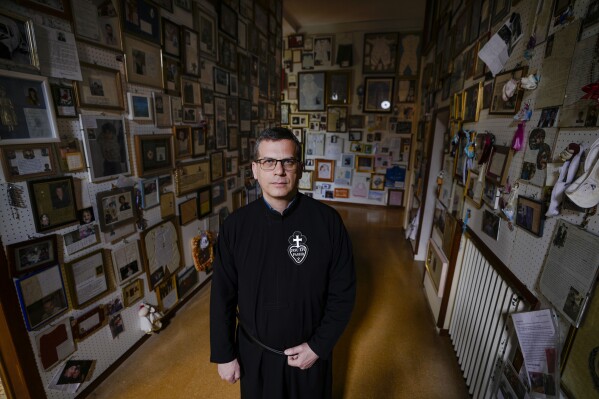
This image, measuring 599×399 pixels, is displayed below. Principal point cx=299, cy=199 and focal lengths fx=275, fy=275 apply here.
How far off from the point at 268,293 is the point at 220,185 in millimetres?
2062

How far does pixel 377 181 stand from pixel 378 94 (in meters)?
1.82

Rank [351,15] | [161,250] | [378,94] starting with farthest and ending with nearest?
[378,94], [351,15], [161,250]

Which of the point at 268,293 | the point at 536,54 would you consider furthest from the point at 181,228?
the point at 536,54

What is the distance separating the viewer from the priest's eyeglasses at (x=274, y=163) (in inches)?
42.2

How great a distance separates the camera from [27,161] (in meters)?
1.27

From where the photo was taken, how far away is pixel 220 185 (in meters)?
2.99

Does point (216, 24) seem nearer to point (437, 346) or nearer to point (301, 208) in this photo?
point (301, 208)

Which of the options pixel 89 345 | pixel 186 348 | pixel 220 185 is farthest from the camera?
pixel 220 185

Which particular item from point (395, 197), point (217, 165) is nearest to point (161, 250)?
point (217, 165)

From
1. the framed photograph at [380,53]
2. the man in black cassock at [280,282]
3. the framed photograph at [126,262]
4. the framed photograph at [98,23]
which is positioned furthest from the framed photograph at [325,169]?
the man in black cassock at [280,282]

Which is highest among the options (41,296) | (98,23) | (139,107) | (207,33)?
(207,33)

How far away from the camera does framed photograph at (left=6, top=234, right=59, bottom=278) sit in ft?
4.15

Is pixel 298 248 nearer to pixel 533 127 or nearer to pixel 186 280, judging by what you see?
pixel 533 127

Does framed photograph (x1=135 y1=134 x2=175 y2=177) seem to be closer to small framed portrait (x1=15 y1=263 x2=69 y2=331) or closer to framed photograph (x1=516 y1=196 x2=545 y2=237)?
small framed portrait (x1=15 y1=263 x2=69 y2=331)
